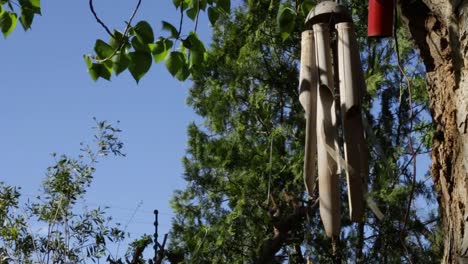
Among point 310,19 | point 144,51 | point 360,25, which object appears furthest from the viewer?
point 360,25

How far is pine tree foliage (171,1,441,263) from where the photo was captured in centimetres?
777

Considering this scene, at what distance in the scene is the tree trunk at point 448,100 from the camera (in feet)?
5.00

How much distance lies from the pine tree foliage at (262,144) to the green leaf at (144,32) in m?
4.95

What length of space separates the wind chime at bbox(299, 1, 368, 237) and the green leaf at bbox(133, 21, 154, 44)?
0.75m

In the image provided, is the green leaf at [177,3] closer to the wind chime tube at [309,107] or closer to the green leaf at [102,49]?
the green leaf at [102,49]

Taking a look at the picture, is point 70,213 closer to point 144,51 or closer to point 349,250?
point 144,51

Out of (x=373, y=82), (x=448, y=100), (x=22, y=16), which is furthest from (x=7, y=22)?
(x=373, y=82)

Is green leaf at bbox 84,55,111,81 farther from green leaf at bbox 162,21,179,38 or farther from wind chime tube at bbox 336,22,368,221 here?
wind chime tube at bbox 336,22,368,221

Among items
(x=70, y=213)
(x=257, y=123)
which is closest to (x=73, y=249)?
(x=70, y=213)

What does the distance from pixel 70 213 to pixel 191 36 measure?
306cm

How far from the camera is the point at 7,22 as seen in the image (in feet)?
7.87

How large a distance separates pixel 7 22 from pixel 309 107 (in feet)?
4.15

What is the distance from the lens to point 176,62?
7.59ft

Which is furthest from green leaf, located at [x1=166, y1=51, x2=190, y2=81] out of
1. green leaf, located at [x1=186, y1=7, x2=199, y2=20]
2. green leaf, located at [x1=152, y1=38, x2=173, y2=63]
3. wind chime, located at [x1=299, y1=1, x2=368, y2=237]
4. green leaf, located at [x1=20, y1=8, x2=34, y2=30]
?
wind chime, located at [x1=299, y1=1, x2=368, y2=237]
